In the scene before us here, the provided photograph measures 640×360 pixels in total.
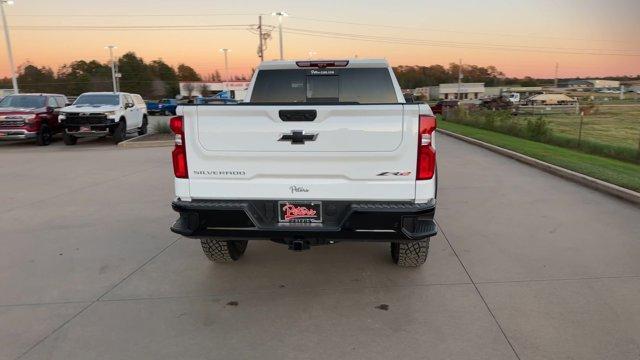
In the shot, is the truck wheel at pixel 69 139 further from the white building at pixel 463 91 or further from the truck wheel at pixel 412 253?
the white building at pixel 463 91

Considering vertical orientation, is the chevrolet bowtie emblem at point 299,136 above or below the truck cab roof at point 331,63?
below

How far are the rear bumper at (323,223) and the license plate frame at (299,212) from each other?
0.11 ft

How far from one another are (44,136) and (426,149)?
55.9ft

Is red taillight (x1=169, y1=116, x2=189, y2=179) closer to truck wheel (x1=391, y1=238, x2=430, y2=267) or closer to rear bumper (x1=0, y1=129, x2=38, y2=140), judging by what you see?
truck wheel (x1=391, y1=238, x2=430, y2=267)

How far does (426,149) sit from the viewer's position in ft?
11.5

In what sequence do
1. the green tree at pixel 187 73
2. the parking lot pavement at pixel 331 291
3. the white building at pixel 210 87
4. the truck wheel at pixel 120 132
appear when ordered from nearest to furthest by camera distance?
the parking lot pavement at pixel 331 291
the truck wheel at pixel 120 132
the white building at pixel 210 87
the green tree at pixel 187 73

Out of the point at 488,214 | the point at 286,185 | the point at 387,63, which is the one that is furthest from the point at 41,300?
the point at 488,214

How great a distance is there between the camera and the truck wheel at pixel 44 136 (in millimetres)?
16438

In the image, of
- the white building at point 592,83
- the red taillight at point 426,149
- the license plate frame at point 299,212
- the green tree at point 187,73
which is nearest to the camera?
the red taillight at point 426,149

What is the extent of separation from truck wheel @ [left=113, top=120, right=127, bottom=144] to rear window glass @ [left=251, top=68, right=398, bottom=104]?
1271 cm

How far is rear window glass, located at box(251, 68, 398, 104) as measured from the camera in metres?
5.52

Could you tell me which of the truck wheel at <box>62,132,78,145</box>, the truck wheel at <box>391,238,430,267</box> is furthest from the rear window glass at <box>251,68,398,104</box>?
the truck wheel at <box>62,132,78,145</box>

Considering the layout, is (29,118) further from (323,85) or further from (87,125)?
(323,85)

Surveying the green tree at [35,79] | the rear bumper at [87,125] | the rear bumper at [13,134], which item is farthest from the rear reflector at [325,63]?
the green tree at [35,79]
